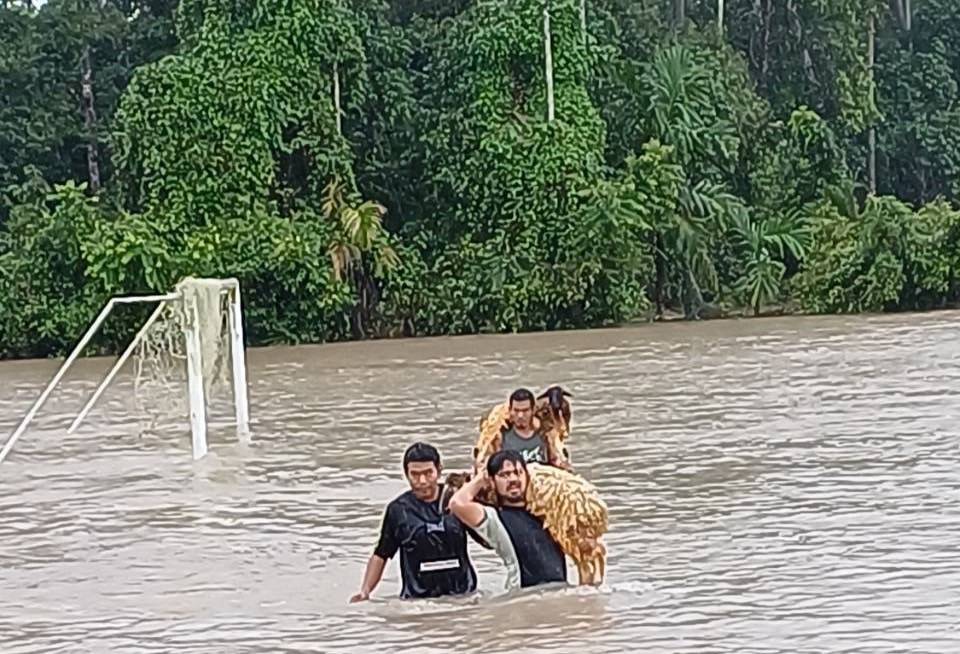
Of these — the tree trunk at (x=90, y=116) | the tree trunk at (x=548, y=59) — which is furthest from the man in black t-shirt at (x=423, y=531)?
the tree trunk at (x=90, y=116)

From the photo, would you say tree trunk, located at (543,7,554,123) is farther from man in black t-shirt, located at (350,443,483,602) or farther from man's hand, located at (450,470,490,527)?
man's hand, located at (450,470,490,527)

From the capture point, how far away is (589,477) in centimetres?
1416

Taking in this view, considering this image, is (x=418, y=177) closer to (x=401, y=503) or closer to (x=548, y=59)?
(x=548, y=59)

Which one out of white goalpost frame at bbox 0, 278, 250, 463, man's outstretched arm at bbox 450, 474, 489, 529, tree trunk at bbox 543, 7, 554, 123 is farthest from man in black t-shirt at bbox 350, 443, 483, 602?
tree trunk at bbox 543, 7, 554, 123

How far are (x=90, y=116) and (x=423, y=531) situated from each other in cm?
3228

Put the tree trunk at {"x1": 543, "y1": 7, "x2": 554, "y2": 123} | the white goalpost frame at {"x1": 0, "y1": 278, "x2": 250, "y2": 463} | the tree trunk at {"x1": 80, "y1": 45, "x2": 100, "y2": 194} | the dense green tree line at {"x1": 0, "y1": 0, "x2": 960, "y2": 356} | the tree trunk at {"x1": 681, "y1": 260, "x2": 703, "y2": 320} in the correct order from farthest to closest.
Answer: the tree trunk at {"x1": 80, "y1": 45, "x2": 100, "y2": 194}, the tree trunk at {"x1": 681, "y1": 260, "x2": 703, "y2": 320}, the tree trunk at {"x1": 543, "y1": 7, "x2": 554, "y2": 123}, the dense green tree line at {"x1": 0, "y1": 0, "x2": 960, "y2": 356}, the white goalpost frame at {"x1": 0, "y1": 278, "x2": 250, "y2": 463}

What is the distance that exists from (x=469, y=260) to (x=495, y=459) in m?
27.6

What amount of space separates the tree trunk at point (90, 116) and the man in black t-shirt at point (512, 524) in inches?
1247

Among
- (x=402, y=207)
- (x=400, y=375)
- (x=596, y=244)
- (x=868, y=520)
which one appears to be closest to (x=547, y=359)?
(x=400, y=375)

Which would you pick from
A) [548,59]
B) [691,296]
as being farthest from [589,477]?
[691,296]

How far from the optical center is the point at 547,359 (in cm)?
2703

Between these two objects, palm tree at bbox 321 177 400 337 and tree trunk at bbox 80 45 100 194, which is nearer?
palm tree at bbox 321 177 400 337

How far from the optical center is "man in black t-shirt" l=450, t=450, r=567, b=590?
26.6ft

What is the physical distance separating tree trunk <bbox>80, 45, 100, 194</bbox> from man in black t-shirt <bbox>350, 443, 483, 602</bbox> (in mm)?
31315
